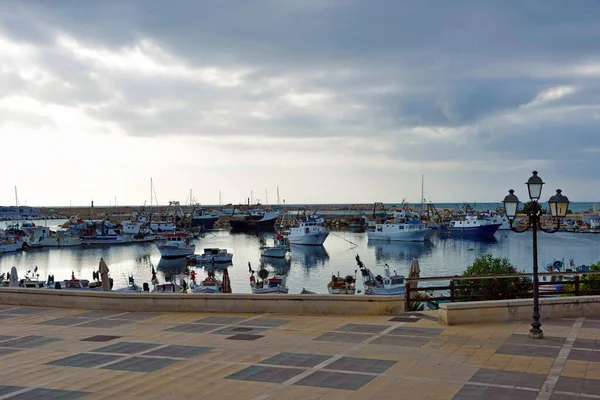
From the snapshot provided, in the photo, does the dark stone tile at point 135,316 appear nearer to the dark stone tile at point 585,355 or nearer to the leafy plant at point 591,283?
the dark stone tile at point 585,355

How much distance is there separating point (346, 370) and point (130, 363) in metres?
4.43

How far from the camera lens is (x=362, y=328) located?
51.1 feet

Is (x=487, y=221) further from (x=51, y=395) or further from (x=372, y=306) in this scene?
(x=51, y=395)

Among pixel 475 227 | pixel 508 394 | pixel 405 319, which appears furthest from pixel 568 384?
pixel 475 227

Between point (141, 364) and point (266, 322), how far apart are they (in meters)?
4.93

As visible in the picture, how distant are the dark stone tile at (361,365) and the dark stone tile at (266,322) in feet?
13.8

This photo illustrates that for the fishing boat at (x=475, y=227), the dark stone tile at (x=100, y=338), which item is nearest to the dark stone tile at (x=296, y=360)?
the dark stone tile at (x=100, y=338)

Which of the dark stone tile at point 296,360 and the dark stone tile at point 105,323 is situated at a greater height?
the dark stone tile at point 296,360

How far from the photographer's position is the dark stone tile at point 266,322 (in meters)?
16.4

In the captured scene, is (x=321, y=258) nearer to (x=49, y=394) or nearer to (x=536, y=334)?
(x=536, y=334)

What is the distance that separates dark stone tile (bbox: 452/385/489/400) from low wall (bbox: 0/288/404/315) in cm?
708

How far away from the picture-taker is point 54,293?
69.5 ft

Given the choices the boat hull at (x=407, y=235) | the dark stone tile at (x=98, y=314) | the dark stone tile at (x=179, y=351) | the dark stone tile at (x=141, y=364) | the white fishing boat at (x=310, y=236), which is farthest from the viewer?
the boat hull at (x=407, y=235)

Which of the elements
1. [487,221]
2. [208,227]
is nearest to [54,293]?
[487,221]
